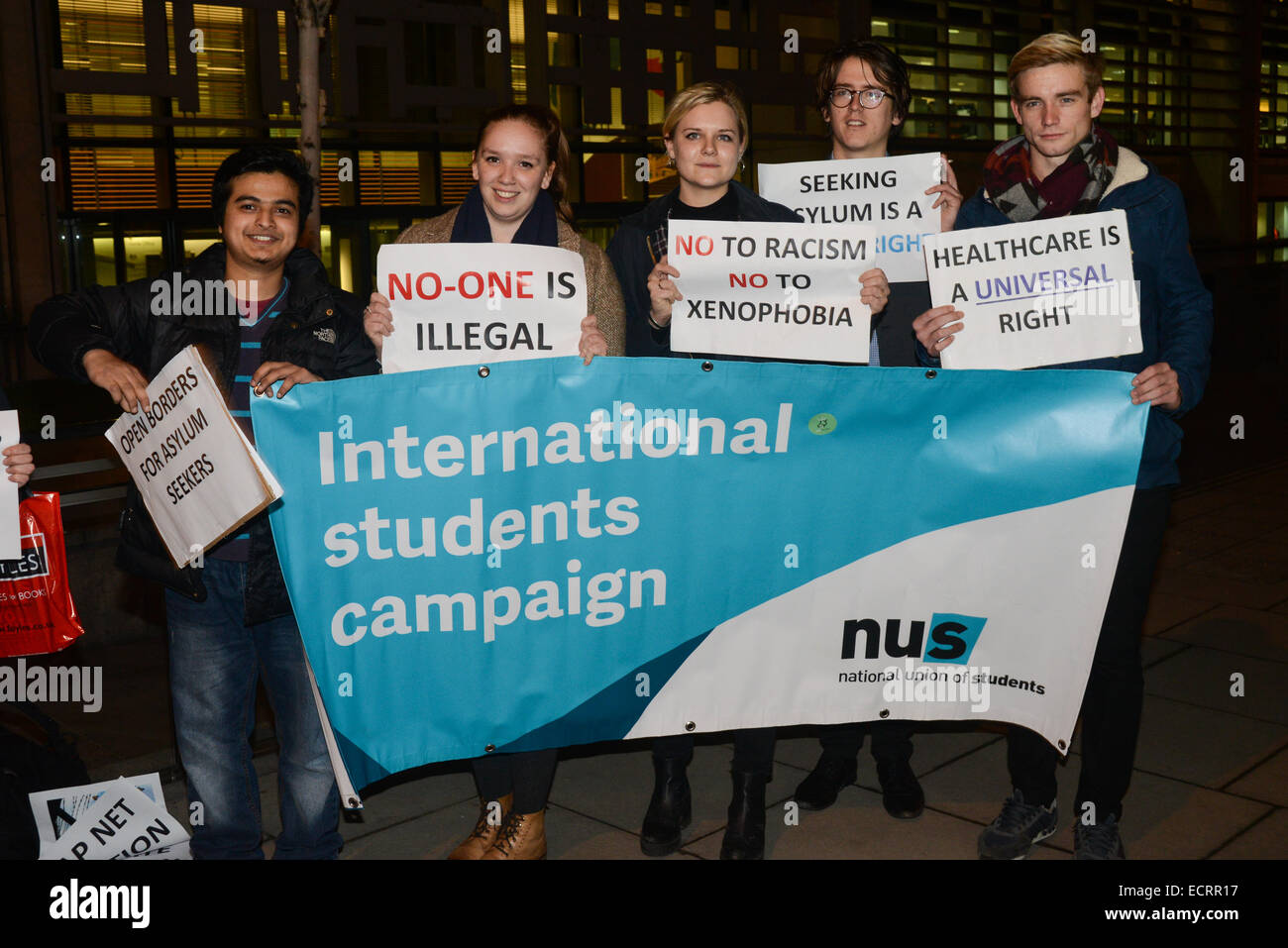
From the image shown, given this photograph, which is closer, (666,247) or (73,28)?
(666,247)

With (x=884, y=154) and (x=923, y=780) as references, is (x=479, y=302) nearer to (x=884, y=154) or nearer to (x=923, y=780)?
(x=884, y=154)

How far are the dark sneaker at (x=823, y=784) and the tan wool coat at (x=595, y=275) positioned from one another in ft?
5.56

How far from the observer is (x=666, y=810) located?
4109 mm

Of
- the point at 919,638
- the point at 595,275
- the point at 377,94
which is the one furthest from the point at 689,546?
the point at 377,94

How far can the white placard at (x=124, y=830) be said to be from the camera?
353 centimetres

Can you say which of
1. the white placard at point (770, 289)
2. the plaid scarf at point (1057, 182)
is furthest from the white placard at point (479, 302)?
the plaid scarf at point (1057, 182)

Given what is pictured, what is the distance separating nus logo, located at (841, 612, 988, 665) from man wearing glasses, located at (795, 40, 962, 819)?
690 mm

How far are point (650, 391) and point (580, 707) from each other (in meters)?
0.92

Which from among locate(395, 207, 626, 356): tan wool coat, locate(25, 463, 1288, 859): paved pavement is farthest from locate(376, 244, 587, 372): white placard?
locate(25, 463, 1288, 859): paved pavement

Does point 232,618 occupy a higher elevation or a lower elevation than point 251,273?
lower

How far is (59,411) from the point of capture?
6.32 m

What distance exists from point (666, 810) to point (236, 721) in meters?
1.43
